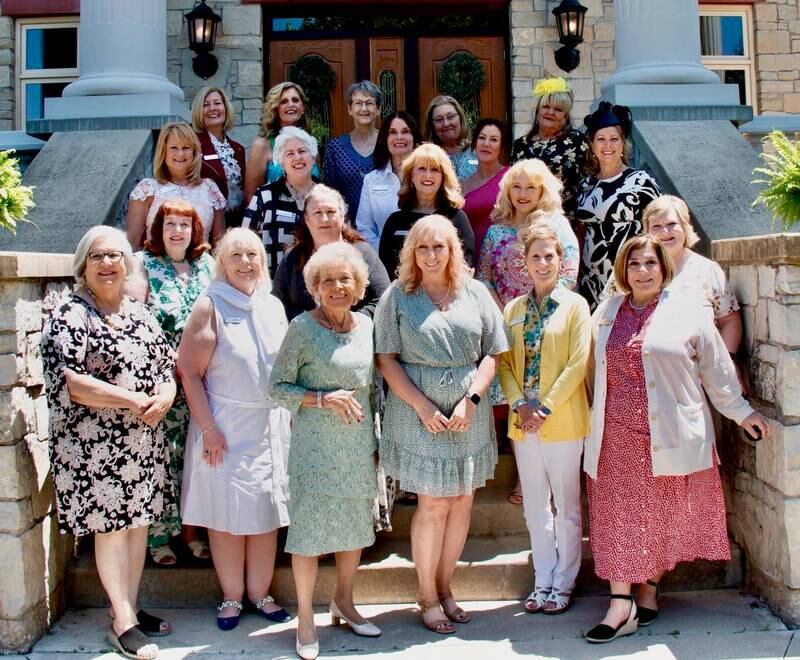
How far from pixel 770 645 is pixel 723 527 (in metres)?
0.51

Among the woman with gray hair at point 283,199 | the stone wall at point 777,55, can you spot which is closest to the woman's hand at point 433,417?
the woman with gray hair at point 283,199

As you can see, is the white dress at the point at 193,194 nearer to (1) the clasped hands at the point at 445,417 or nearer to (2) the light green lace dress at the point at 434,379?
(2) the light green lace dress at the point at 434,379

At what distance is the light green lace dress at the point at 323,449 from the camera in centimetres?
371

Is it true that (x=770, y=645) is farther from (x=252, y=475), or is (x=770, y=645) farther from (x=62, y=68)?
(x=62, y=68)

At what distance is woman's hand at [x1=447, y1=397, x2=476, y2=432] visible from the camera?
147 inches

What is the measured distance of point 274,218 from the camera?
498 centimetres

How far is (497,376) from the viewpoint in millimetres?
4137

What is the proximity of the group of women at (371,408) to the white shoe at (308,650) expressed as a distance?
46 millimetres

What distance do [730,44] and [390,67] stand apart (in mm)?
3698

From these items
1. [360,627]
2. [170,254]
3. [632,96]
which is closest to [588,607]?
[360,627]

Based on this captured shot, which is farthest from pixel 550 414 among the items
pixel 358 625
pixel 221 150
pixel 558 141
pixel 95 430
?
pixel 221 150

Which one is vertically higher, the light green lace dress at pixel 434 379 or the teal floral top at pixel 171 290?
the teal floral top at pixel 171 290

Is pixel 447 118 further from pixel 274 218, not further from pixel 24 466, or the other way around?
pixel 24 466

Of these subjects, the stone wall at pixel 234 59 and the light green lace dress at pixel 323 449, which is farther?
the stone wall at pixel 234 59
